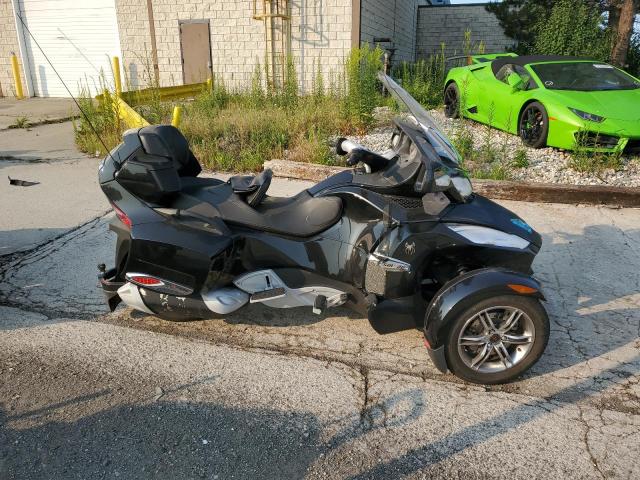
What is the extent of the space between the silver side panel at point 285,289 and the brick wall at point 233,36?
11.4 m

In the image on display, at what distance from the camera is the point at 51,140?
402 inches

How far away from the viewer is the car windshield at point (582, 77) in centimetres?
764

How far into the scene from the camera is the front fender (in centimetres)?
273

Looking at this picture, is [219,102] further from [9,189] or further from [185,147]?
[185,147]

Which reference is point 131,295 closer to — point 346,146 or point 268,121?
point 346,146

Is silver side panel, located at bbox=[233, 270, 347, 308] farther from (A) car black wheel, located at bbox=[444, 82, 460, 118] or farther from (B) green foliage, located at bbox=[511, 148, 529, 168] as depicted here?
(A) car black wheel, located at bbox=[444, 82, 460, 118]

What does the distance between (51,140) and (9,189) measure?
4.02 meters

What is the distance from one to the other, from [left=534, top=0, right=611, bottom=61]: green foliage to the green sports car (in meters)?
5.61

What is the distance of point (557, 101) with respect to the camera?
279 inches

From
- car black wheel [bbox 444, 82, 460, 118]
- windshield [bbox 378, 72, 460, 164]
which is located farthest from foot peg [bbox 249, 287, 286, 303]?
car black wheel [bbox 444, 82, 460, 118]

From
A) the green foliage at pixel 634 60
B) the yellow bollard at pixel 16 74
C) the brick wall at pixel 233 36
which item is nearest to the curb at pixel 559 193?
the brick wall at pixel 233 36

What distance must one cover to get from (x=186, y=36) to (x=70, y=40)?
Result: 17.5 ft

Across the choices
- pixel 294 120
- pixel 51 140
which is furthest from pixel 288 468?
pixel 51 140

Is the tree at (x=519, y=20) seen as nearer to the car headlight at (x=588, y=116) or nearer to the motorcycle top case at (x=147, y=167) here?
the car headlight at (x=588, y=116)
